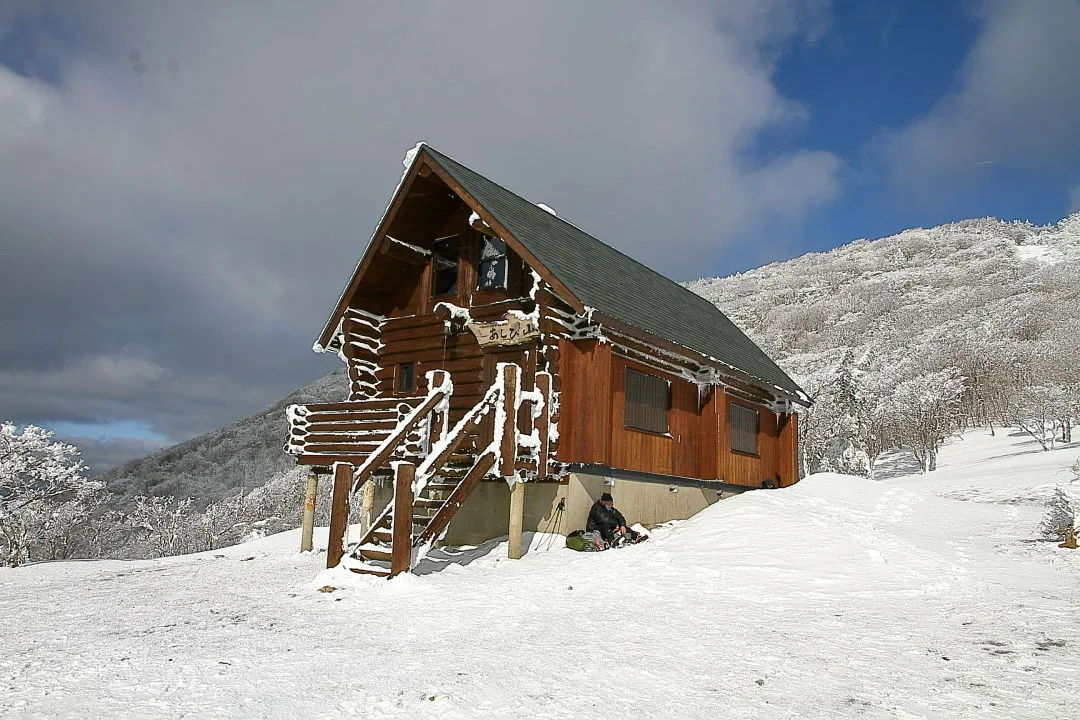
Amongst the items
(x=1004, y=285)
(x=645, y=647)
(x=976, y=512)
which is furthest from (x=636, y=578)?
(x=1004, y=285)

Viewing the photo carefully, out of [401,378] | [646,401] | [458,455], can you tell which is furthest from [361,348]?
[646,401]

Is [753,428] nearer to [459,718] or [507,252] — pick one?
[507,252]

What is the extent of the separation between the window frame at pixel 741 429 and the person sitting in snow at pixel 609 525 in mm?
6420

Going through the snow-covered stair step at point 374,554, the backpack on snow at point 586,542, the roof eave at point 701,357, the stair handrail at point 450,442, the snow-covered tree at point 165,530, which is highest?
Answer: the roof eave at point 701,357

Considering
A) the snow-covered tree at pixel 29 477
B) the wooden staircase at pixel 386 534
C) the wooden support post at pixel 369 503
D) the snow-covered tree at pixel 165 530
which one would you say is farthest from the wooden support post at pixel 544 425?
the snow-covered tree at pixel 165 530

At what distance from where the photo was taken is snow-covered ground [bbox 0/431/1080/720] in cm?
529

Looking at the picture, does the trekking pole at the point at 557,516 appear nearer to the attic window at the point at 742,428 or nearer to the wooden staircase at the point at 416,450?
the wooden staircase at the point at 416,450

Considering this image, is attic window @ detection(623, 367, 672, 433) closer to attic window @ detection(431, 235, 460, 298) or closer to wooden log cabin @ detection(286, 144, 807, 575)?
wooden log cabin @ detection(286, 144, 807, 575)

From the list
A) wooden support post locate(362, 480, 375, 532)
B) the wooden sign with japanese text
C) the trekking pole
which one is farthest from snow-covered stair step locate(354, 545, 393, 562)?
wooden support post locate(362, 480, 375, 532)

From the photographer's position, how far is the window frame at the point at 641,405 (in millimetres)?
15656

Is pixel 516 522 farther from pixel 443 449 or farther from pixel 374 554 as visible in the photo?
pixel 374 554

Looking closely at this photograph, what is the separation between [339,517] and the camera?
38.2ft

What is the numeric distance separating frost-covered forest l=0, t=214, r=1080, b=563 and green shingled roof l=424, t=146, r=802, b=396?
321 inches

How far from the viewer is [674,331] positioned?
56.2ft
